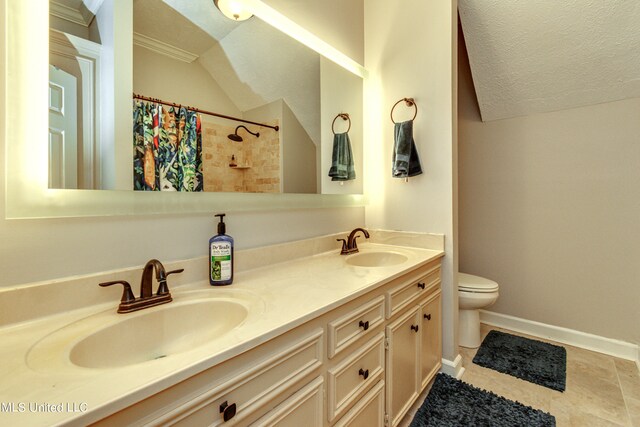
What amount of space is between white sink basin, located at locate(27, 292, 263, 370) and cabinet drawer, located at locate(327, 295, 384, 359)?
0.84 feet

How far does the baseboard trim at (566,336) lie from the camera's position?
1.82 metres

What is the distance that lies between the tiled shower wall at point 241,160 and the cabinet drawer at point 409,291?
74 centimetres

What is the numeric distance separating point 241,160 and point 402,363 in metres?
1.17

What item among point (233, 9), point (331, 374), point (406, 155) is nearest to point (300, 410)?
point (331, 374)

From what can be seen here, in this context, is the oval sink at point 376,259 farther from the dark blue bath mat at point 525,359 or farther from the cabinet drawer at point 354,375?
the dark blue bath mat at point 525,359

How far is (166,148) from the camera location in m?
1.01

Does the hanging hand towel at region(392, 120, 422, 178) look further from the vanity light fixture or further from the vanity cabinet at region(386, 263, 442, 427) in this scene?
the vanity light fixture

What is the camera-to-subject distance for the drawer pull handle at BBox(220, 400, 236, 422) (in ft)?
1.91

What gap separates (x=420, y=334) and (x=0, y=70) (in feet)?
5.83

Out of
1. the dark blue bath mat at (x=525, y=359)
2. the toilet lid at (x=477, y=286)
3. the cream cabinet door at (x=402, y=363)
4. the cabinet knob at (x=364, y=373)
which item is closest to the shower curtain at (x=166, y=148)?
the cabinet knob at (x=364, y=373)

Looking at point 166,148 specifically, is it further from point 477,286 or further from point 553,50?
point 553,50

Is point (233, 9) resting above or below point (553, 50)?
below

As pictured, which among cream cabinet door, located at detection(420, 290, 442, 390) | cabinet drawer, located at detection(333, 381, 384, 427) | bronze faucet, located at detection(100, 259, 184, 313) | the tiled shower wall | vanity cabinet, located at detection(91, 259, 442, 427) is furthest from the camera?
cream cabinet door, located at detection(420, 290, 442, 390)

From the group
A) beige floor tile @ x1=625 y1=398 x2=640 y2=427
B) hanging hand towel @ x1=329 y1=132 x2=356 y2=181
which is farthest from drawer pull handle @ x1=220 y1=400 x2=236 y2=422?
beige floor tile @ x1=625 y1=398 x2=640 y2=427
